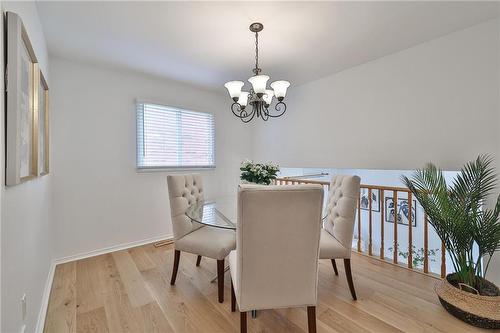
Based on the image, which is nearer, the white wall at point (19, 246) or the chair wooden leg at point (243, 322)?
the white wall at point (19, 246)

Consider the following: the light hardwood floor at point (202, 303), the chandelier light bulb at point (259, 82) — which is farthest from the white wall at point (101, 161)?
the chandelier light bulb at point (259, 82)

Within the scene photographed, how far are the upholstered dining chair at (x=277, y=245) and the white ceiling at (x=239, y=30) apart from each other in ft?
4.74

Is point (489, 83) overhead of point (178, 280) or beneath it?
overhead

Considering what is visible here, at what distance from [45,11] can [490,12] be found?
3521mm

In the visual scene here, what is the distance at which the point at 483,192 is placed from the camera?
5.40 ft

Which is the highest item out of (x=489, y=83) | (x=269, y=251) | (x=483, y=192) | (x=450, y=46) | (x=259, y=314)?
(x=450, y=46)

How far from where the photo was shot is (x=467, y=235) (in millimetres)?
1619

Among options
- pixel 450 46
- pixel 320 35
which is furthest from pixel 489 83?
pixel 320 35

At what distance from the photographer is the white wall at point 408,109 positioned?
2004mm

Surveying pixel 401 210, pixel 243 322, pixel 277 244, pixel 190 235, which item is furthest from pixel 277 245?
pixel 401 210

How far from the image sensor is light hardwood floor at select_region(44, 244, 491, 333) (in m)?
1.54

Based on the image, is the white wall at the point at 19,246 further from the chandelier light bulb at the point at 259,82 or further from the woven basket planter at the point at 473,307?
the woven basket planter at the point at 473,307

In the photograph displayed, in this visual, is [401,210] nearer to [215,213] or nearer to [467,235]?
[467,235]

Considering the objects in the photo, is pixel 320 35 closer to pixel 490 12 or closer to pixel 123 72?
pixel 490 12
